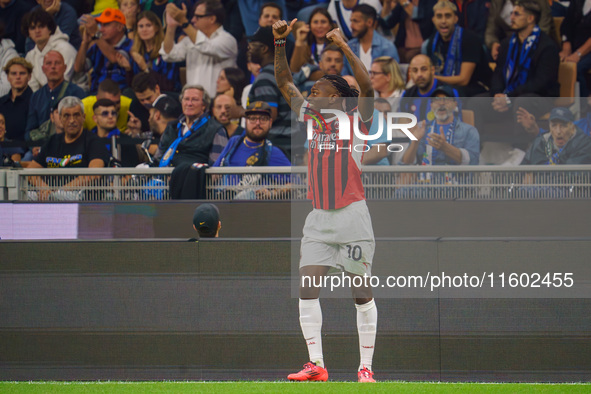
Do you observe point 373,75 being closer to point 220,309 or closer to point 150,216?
point 150,216

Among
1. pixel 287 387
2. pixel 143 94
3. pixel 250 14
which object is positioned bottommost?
pixel 287 387

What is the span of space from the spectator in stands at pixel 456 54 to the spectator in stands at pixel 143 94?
10.9ft

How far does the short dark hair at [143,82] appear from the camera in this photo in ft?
31.1

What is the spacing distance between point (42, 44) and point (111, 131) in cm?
199

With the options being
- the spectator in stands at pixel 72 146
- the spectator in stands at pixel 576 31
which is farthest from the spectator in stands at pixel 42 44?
the spectator in stands at pixel 576 31

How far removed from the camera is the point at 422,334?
4.48 meters

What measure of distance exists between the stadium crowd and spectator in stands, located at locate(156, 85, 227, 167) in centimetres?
1

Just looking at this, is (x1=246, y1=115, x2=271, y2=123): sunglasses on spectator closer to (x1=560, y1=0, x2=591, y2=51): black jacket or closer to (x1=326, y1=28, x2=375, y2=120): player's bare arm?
(x1=326, y1=28, x2=375, y2=120): player's bare arm

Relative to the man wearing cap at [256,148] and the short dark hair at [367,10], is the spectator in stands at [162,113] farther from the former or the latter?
the short dark hair at [367,10]

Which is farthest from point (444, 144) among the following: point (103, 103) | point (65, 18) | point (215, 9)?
point (65, 18)

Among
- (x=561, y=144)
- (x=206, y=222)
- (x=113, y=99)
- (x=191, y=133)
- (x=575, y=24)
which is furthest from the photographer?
(x=113, y=99)

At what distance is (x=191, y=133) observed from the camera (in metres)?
8.43

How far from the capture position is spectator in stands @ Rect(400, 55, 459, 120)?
824 centimetres

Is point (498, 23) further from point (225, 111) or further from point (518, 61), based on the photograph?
point (225, 111)
